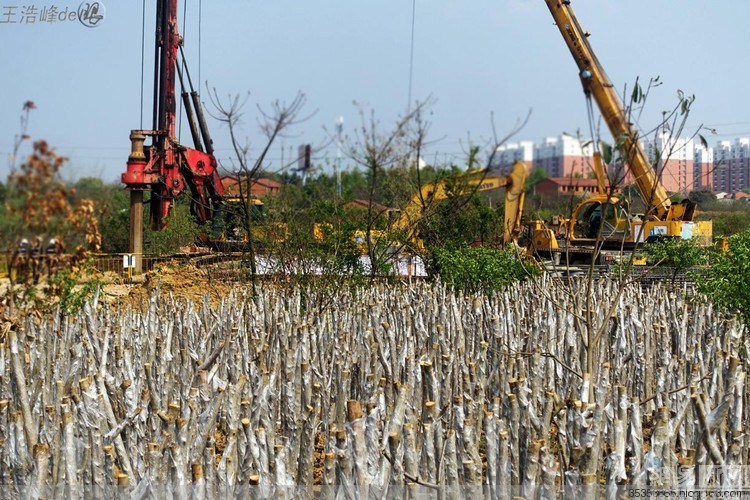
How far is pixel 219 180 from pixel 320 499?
14.0 metres

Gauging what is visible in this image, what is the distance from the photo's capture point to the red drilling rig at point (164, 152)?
1497 cm

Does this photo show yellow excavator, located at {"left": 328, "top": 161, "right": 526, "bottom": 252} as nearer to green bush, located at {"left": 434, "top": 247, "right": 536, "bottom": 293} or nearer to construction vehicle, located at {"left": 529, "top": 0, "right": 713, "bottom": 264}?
green bush, located at {"left": 434, "top": 247, "right": 536, "bottom": 293}

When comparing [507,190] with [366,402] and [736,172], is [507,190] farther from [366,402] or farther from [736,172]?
[366,402]

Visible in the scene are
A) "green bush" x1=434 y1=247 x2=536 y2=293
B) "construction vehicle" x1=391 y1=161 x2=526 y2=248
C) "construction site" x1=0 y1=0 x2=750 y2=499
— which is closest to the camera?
"construction site" x1=0 y1=0 x2=750 y2=499

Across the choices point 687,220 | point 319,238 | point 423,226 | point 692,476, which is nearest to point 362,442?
point 692,476

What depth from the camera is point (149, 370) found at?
5.48m

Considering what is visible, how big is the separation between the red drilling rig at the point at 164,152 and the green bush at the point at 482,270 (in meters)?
5.00

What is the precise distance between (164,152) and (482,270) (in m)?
7.22

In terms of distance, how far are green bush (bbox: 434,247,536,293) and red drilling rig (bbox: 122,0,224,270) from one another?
500 cm

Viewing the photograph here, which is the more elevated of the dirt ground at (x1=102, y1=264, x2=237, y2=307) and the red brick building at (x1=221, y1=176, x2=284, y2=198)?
the red brick building at (x1=221, y1=176, x2=284, y2=198)

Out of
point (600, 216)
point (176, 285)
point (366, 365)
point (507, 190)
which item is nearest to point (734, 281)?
point (366, 365)

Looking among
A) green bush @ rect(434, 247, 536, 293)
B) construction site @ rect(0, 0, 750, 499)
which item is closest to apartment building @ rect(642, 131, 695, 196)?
construction site @ rect(0, 0, 750, 499)

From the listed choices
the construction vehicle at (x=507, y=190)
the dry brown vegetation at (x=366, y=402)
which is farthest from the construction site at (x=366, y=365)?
the construction vehicle at (x=507, y=190)

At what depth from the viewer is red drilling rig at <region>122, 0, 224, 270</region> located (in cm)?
1497
